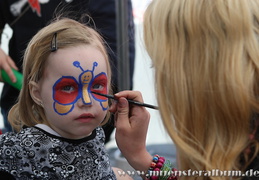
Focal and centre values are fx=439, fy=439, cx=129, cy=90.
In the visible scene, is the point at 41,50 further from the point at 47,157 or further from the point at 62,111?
the point at 47,157

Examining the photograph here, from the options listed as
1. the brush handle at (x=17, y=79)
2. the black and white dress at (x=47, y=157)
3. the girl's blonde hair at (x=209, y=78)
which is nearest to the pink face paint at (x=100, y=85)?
the black and white dress at (x=47, y=157)

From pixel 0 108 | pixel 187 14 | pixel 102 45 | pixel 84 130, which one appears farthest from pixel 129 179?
pixel 0 108

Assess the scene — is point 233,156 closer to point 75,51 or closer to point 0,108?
point 75,51

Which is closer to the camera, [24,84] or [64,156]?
[64,156]

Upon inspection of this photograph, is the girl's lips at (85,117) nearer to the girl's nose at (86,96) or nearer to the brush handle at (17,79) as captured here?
the girl's nose at (86,96)

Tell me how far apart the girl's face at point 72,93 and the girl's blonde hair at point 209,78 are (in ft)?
0.89

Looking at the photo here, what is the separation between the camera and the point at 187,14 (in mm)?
981

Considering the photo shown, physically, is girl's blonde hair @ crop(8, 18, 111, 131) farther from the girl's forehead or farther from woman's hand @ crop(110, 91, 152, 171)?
woman's hand @ crop(110, 91, 152, 171)

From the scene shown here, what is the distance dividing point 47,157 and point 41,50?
1.00 ft

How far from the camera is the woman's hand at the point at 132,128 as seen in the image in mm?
1226

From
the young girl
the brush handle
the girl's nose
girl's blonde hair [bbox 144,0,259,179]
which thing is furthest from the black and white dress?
the brush handle

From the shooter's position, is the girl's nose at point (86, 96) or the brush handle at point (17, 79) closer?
the girl's nose at point (86, 96)

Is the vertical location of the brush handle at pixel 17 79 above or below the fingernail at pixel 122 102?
above

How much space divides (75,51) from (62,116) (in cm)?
18
